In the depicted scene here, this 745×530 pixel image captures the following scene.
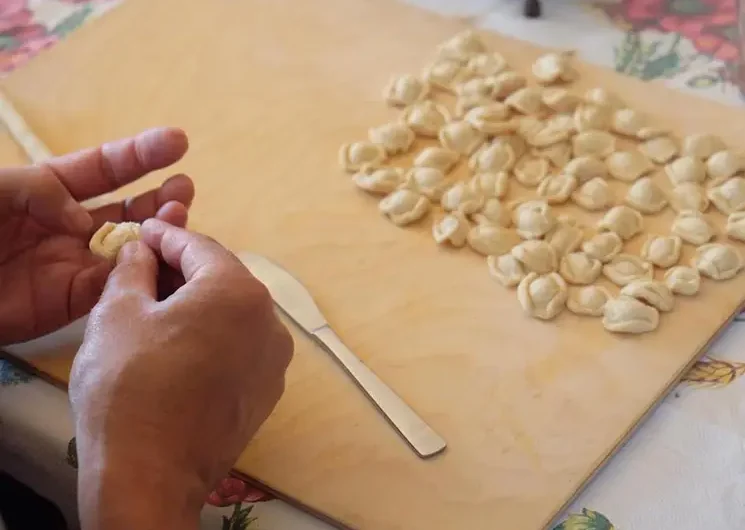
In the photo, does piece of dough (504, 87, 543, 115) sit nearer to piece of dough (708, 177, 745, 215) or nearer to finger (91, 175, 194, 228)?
piece of dough (708, 177, 745, 215)

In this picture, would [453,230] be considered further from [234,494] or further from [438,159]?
[234,494]

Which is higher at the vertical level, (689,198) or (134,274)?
(134,274)

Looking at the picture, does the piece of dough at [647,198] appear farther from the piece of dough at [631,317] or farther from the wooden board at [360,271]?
the piece of dough at [631,317]

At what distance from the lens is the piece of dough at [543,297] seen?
702 millimetres

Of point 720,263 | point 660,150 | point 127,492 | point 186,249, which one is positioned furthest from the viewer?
point 660,150

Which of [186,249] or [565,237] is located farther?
[565,237]

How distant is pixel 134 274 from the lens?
599 mm

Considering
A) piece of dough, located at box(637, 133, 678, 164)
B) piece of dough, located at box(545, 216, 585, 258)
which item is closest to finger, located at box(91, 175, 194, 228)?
piece of dough, located at box(545, 216, 585, 258)

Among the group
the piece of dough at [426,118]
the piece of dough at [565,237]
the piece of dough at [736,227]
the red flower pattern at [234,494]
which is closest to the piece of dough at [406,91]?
the piece of dough at [426,118]

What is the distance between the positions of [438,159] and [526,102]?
0.37ft

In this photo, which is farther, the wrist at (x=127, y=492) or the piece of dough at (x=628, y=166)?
the piece of dough at (x=628, y=166)


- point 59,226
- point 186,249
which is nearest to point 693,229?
point 186,249

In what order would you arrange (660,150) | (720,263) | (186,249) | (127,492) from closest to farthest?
(127,492) → (186,249) → (720,263) → (660,150)

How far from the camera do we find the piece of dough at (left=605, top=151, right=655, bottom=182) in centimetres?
80
